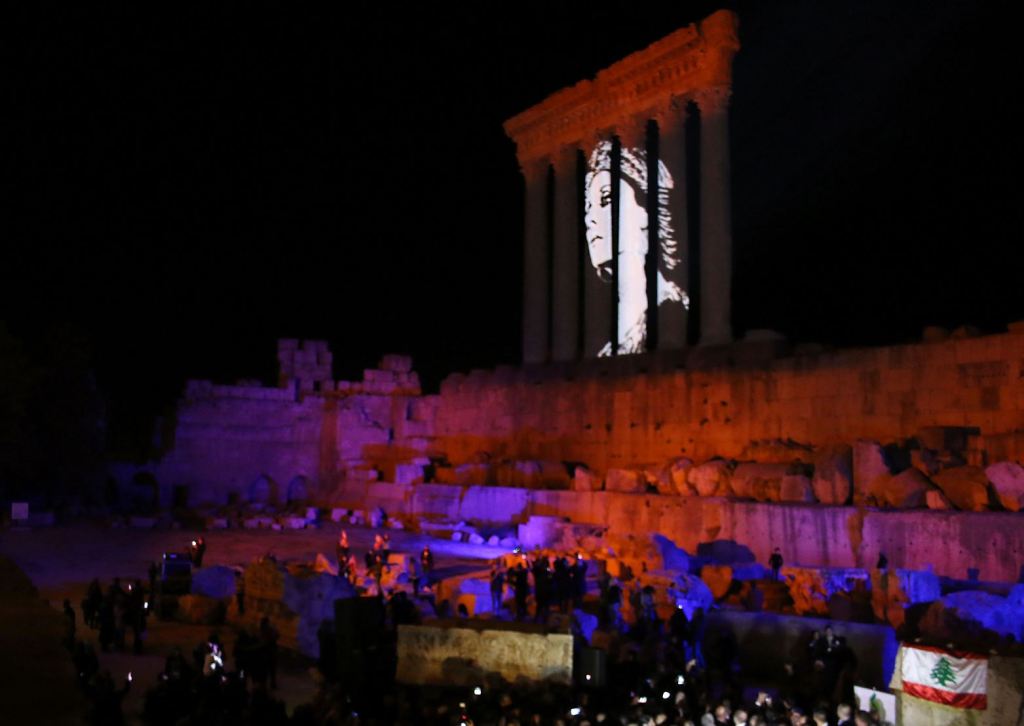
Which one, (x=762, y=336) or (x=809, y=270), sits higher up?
(x=809, y=270)

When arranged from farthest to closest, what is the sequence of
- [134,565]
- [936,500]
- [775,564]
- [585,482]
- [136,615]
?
[585,482], [134,565], [936,500], [775,564], [136,615]

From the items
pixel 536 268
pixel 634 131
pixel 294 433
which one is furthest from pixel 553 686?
pixel 294 433

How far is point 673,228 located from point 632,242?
1315 millimetres

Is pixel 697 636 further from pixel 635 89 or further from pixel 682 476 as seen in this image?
pixel 635 89

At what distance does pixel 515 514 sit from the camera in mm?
21234

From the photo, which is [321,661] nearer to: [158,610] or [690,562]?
[158,610]

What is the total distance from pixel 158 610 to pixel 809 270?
Answer: 21536 millimetres

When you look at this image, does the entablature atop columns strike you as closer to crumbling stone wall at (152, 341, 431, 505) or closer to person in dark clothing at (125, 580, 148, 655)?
crumbling stone wall at (152, 341, 431, 505)

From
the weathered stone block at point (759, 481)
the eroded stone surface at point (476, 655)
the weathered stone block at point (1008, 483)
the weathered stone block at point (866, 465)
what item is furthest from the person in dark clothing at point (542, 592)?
the weathered stone block at point (1008, 483)

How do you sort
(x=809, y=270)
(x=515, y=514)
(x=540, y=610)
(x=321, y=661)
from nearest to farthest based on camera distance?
1. (x=321, y=661)
2. (x=540, y=610)
3. (x=515, y=514)
4. (x=809, y=270)

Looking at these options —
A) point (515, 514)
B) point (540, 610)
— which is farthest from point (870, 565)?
point (515, 514)

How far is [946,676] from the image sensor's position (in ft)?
25.8

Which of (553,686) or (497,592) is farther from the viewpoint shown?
(497,592)

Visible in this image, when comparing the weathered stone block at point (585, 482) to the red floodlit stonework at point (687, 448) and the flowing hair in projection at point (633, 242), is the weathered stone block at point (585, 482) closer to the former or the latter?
the red floodlit stonework at point (687, 448)
